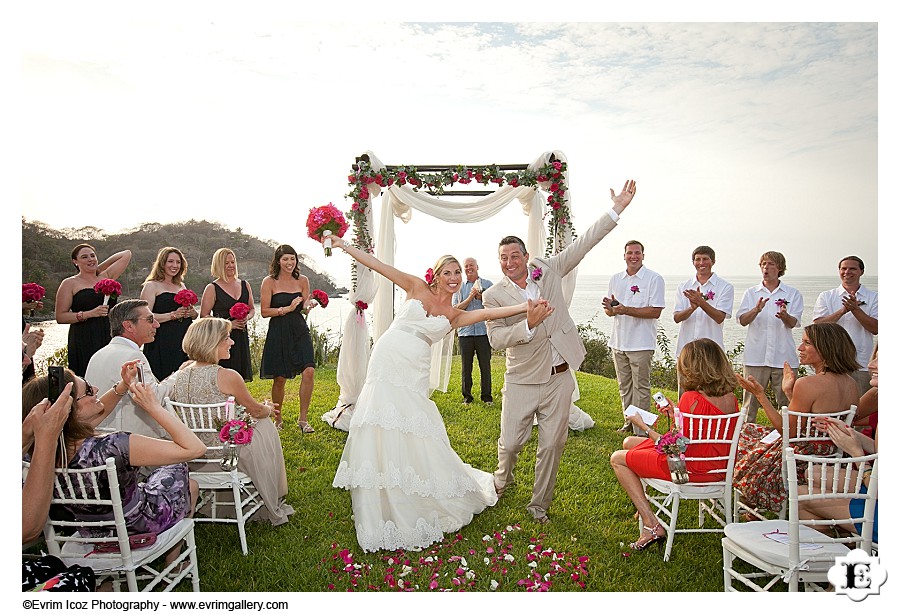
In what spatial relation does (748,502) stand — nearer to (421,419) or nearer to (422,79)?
(421,419)

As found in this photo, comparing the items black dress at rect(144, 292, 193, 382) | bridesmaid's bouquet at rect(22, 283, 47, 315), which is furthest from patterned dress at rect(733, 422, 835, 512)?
bridesmaid's bouquet at rect(22, 283, 47, 315)

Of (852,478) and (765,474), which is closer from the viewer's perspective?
(852,478)

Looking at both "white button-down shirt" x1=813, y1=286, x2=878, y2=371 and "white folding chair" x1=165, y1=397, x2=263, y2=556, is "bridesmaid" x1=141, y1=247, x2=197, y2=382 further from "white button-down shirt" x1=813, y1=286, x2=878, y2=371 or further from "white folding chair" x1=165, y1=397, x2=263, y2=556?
"white button-down shirt" x1=813, y1=286, x2=878, y2=371

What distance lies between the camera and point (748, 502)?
12.1 ft

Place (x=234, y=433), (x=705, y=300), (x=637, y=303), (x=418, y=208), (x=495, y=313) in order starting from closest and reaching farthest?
(x=234, y=433)
(x=495, y=313)
(x=705, y=300)
(x=637, y=303)
(x=418, y=208)

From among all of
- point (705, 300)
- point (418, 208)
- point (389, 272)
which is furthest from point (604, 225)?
point (418, 208)

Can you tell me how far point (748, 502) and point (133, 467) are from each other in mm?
3534

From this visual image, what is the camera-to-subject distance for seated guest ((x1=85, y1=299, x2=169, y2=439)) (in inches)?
152

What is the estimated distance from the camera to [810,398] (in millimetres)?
3533

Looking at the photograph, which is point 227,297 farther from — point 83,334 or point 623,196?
point 623,196

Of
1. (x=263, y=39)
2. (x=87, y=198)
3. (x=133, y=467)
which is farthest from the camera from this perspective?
(x=87, y=198)

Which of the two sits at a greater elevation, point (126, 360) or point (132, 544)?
point (126, 360)

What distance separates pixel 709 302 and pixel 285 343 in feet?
14.7
